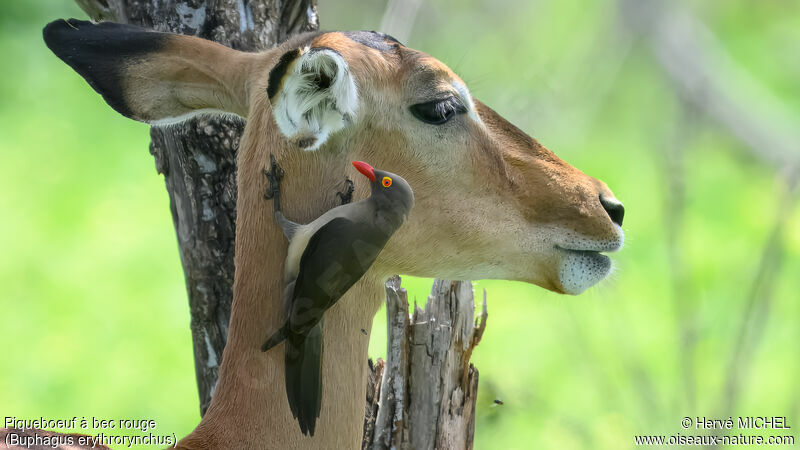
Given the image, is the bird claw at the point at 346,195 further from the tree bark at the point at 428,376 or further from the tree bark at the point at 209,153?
the tree bark at the point at 209,153

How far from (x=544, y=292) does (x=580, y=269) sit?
761 millimetres

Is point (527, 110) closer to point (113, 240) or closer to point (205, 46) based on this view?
A: point (205, 46)

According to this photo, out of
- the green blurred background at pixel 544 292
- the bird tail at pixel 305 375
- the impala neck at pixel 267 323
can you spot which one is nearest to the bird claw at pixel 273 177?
the impala neck at pixel 267 323

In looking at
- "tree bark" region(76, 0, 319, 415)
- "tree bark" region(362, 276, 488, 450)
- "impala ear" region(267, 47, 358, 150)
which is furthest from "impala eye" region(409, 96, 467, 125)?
"tree bark" region(76, 0, 319, 415)

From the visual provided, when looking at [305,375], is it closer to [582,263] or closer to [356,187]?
[356,187]

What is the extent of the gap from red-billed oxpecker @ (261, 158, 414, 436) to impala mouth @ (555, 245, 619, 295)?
2.20 feet

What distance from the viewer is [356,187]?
313cm

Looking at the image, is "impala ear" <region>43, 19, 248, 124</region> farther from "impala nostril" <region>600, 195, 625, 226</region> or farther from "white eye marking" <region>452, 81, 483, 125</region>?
"impala nostril" <region>600, 195, 625, 226</region>

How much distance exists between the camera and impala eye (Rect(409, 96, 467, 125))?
317 centimetres

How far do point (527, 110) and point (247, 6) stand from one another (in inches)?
66.2

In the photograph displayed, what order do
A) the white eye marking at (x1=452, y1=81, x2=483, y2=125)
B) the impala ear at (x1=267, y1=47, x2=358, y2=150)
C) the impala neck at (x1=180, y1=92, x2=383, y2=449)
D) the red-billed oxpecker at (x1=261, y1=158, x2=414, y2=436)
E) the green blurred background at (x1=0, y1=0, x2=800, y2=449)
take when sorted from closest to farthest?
the impala ear at (x1=267, y1=47, x2=358, y2=150) → the red-billed oxpecker at (x1=261, y1=158, x2=414, y2=436) → the impala neck at (x1=180, y1=92, x2=383, y2=449) → the white eye marking at (x1=452, y1=81, x2=483, y2=125) → the green blurred background at (x1=0, y1=0, x2=800, y2=449)

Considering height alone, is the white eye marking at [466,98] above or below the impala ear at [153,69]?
below

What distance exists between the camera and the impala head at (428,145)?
316 centimetres

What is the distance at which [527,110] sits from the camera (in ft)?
16.5
